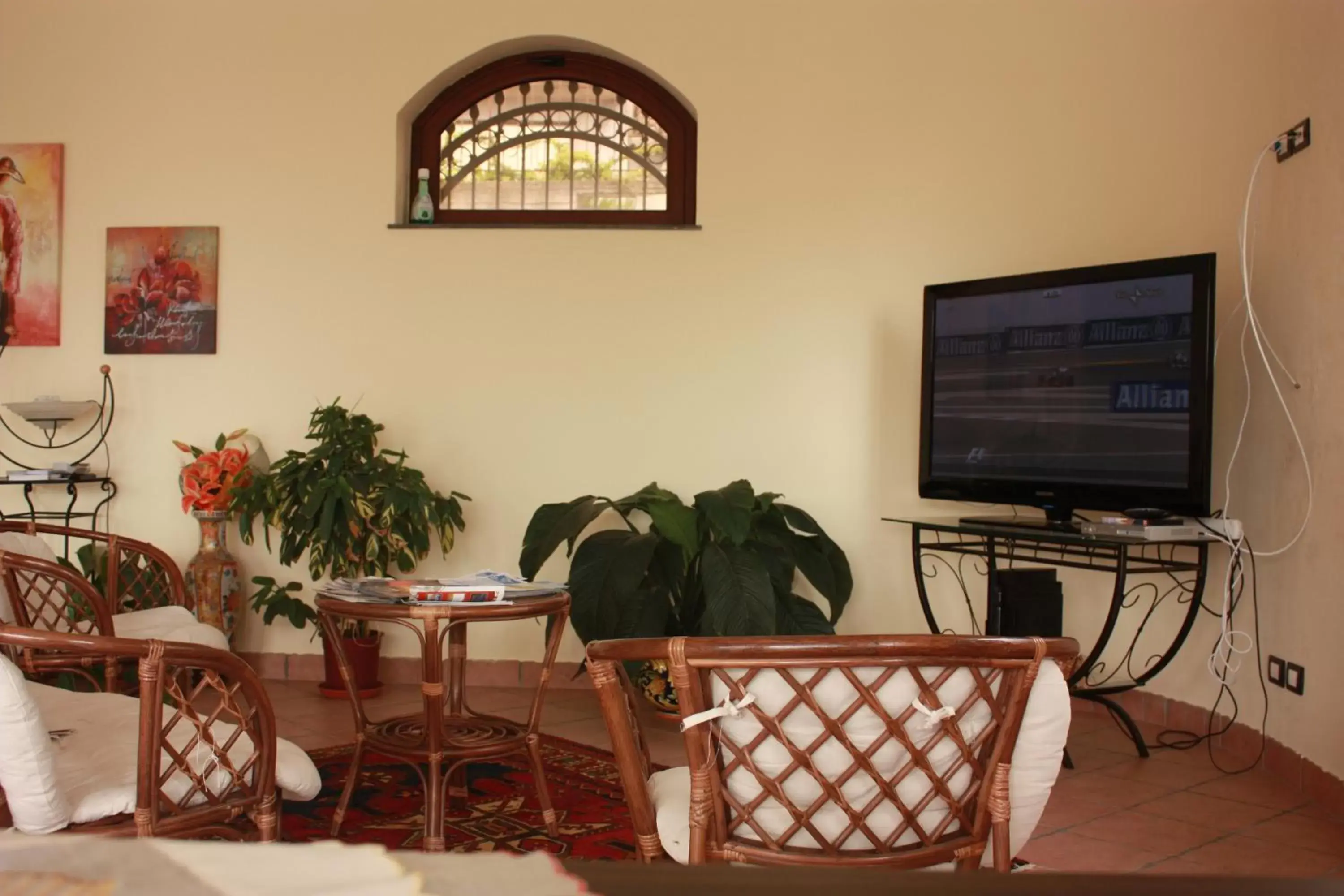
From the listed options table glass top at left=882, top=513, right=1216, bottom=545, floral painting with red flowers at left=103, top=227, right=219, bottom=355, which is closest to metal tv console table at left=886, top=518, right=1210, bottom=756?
table glass top at left=882, top=513, right=1216, bottom=545

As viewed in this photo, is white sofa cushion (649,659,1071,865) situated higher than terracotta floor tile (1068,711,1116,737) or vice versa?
white sofa cushion (649,659,1071,865)

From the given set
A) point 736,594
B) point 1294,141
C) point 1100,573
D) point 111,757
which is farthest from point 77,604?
point 1294,141

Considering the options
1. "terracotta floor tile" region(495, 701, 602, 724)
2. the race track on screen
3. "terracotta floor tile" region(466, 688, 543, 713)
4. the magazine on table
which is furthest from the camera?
"terracotta floor tile" region(466, 688, 543, 713)

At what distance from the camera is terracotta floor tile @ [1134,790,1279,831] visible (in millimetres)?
3122

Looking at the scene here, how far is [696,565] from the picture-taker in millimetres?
4188

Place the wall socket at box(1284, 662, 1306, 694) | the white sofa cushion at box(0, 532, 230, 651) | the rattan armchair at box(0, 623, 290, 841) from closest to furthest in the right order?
the rattan armchair at box(0, 623, 290, 841) → the white sofa cushion at box(0, 532, 230, 651) → the wall socket at box(1284, 662, 1306, 694)

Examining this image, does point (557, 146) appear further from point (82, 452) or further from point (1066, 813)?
point (1066, 813)

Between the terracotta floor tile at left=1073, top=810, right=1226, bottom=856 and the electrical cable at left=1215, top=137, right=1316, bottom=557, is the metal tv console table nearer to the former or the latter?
the electrical cable at left=1215, top=137, right=1316, bottom=557

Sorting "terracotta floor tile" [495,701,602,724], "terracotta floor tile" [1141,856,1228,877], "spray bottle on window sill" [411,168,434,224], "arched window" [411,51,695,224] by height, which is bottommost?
"terracotta floor tile" [495,701,602,724]

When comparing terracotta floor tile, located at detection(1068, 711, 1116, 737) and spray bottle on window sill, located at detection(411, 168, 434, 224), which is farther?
spray bottle on window sill, located at detection(411, 168, 434, 224)

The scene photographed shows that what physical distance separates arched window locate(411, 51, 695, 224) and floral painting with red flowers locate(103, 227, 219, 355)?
93cm

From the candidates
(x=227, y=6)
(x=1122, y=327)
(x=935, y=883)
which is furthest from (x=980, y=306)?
(x=935, y=883)

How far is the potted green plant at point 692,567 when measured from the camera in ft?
12.5

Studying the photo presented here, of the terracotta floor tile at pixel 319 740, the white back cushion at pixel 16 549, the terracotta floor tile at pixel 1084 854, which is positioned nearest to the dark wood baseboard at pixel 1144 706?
the terracotta floor tile at pixel 1084 854
